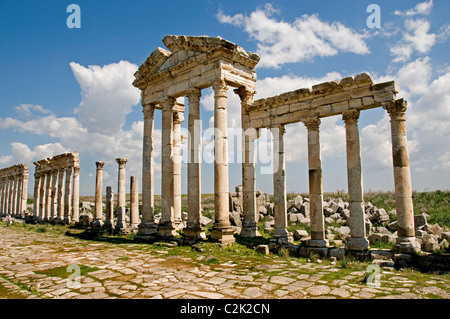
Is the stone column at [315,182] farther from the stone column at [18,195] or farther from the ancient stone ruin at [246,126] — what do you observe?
the stone column at [18,195]

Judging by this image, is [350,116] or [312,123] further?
[312,123]

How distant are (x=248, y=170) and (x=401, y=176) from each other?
6180 mm

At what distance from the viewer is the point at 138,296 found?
21.4 ft

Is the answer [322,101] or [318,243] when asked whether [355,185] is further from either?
[322,101]

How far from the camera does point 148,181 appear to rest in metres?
16.5

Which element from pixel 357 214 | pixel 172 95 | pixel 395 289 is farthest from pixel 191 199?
pixel 395 289

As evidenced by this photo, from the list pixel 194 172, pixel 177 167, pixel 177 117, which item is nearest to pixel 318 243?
pixel 194 172

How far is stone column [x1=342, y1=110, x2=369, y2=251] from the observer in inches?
454

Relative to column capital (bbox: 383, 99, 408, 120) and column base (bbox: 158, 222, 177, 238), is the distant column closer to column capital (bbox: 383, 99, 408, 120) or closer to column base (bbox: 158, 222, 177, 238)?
column base (bbox: 158, 222, 177, 238)

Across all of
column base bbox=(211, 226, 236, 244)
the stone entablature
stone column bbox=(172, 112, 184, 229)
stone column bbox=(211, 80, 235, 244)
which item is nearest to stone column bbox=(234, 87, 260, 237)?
the stone entablature

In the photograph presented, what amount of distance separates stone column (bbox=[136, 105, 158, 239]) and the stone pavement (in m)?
4.47
